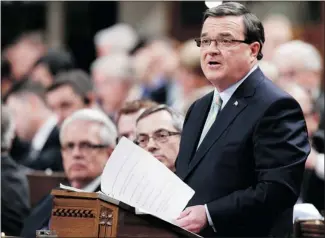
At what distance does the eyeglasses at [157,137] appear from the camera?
22.6 ft

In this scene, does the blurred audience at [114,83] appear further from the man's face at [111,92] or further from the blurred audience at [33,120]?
the blurred audience at [33,120]

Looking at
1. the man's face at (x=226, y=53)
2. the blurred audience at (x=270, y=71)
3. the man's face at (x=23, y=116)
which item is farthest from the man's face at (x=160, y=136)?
the man's face at (x=23, y=116)

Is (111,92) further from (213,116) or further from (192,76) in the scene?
(213,116)

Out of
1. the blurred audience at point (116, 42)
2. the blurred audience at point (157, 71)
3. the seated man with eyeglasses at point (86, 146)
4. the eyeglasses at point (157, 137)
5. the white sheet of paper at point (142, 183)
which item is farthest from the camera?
the blurred audience at point (116, 42)

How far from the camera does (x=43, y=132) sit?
441 inches

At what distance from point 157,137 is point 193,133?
0.93 m

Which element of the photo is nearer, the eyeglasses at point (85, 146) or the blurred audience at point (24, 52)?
the eyeglasses at point (85, 146)

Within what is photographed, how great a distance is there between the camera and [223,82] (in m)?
5.82

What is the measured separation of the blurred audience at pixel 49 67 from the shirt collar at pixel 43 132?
6.70ft

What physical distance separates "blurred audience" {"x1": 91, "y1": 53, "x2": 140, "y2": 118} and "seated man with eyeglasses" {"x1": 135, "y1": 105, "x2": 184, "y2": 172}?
211 inches

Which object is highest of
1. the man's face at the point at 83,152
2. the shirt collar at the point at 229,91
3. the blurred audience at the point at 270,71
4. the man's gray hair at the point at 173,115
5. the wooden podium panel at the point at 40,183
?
the shirt collar at the point at 229,91

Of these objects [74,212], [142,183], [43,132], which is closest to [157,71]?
[43,132]

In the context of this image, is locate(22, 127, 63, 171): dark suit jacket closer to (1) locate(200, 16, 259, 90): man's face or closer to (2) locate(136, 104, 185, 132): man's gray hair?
(2) locate(136, 104, 185, 132): man's gray hair

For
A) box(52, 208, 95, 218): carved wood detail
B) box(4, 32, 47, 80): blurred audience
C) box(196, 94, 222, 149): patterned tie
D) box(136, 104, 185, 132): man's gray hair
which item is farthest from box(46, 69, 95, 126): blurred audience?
box(52, 208, 95, 218): carved wood detail
